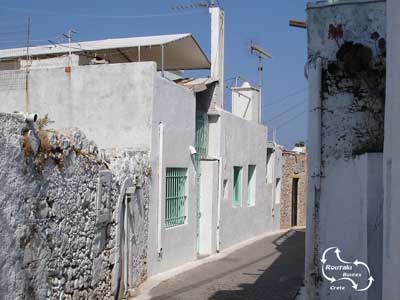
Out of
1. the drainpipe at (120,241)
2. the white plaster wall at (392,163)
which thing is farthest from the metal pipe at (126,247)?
the white plaster wall at (392,163)

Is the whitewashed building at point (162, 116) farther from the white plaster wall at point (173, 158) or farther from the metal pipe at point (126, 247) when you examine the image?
the metal pipe at point (126, 247)

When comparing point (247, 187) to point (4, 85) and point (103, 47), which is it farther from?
point (4, 85)

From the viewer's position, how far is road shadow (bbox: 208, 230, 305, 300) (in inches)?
420

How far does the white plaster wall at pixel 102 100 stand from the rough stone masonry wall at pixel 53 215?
2.11 m

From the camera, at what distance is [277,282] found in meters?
12.3

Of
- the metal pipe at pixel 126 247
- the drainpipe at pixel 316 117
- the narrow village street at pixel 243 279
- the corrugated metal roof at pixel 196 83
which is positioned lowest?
the narrow village street at pixel 243 279

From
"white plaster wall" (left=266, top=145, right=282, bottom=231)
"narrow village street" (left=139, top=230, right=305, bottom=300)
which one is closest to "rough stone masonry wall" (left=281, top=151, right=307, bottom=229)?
"white plaster wall" (left=266, top=145, right=282, bottom=231)

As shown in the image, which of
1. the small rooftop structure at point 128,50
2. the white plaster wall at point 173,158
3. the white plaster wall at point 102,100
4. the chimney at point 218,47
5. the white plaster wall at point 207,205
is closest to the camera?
the white plaster wall at point 102,100

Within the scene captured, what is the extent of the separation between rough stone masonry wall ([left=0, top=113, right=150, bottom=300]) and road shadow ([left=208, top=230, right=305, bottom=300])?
2.69m

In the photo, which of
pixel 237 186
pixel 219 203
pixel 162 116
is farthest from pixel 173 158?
pixel 237 186

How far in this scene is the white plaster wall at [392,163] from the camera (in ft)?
12.9

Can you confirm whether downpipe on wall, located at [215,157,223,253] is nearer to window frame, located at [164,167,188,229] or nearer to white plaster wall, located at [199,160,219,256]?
white plaster wall, located at [199,160,219,256]

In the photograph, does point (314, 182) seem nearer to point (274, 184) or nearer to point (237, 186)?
point (237, 186)

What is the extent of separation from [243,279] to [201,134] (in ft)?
18.4
